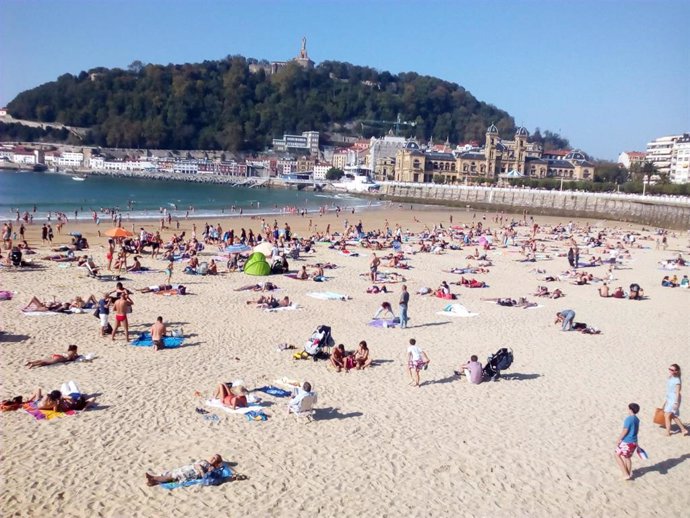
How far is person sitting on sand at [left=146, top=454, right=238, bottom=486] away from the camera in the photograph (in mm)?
5188

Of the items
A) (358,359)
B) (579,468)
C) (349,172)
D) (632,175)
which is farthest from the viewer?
(349,172)

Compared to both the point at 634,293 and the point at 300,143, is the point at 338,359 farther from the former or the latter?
the point at 300,143

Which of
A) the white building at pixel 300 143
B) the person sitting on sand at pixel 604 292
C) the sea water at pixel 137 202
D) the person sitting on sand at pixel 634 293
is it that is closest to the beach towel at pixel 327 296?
the person sitting on sand at pixel 604 292

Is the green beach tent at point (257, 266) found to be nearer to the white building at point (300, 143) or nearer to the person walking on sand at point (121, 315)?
the person walking on sand at point (121, 315)

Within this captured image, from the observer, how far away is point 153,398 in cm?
714

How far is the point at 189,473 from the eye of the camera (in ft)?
17.4

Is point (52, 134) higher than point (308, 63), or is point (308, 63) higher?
point (308, 63)

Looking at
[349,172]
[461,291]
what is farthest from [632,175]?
[461,291]

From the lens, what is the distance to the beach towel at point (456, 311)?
12390 millimetres

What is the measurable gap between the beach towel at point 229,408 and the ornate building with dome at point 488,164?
8621 cm

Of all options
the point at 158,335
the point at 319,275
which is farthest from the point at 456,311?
the point at 158,335

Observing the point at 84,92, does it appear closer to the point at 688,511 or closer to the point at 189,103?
the point at 189,103

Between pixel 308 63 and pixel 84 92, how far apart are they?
6146cm

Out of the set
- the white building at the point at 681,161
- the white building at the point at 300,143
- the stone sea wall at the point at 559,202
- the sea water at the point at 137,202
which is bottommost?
the sea water at the point at 137,202
